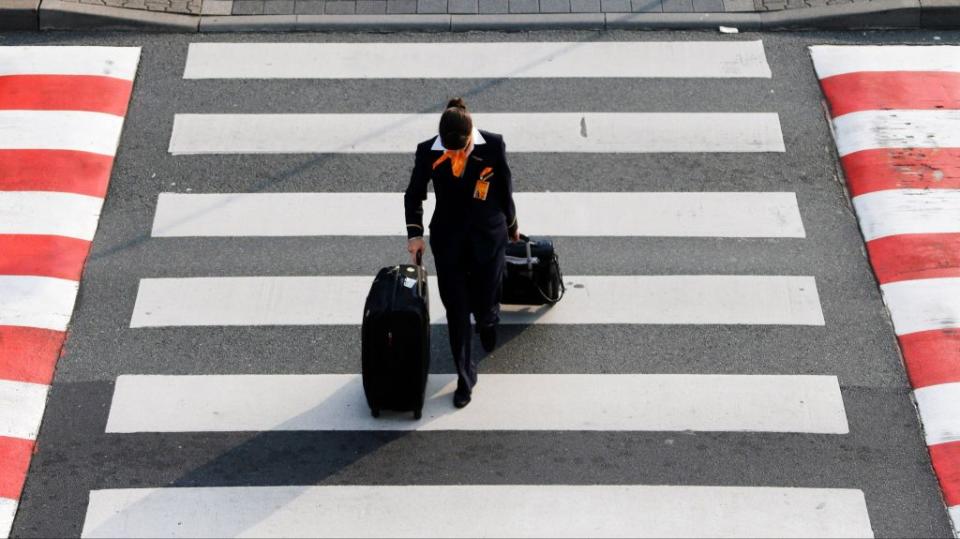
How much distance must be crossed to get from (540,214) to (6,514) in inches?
170

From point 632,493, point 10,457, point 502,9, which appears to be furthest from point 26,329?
point 502,9

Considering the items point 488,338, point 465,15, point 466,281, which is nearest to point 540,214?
point 488,338

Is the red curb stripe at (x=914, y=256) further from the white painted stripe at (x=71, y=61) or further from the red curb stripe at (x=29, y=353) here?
the white painted stripe at (x=71, y=61)

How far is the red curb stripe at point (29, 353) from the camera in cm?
805

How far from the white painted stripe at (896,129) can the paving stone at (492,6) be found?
3171 millimetres

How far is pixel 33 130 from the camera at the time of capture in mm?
9828

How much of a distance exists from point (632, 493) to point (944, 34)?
5926mm

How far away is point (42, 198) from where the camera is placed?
30.4ft

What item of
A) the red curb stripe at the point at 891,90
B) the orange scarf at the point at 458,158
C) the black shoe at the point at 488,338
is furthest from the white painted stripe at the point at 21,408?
the red curb stripe at the point at 891,90

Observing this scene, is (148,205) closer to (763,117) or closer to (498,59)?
(498,59)

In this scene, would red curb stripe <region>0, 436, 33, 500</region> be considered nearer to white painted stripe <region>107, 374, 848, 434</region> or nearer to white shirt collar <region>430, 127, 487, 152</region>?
white painted stripe <region>107, 374, 848, 434</region>

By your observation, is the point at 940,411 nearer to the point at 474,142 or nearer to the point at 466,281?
the point at 466,281

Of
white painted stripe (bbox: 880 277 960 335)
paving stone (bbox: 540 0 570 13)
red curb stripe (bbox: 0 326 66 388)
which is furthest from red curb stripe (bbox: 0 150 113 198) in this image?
white painted stripe (bbox: 880 277 960 335)

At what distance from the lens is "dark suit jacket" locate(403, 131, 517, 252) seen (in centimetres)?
716
